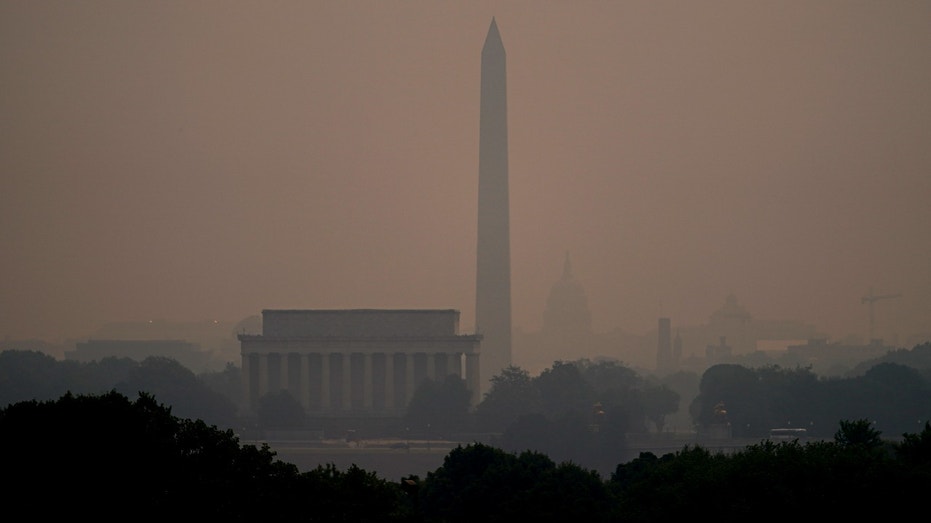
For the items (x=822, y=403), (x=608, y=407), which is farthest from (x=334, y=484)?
(x=608, y=407)

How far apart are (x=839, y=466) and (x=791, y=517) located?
4.32m

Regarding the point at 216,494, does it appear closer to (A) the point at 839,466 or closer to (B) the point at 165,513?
(B) the point at 165,513

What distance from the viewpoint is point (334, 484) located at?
9344 cm

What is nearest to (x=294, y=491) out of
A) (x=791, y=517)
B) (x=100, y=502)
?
(x=100, y=502)

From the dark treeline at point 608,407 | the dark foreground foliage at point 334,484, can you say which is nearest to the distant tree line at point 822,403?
the dark treeline at point 608,407

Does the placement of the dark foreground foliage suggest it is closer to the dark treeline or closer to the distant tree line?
the dark treeline

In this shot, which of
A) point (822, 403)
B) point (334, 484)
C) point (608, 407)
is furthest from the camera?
point (608, 407)

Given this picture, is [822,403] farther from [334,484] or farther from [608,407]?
[334,484]

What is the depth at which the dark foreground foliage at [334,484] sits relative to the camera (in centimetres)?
8456

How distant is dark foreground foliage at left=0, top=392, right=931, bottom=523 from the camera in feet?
277

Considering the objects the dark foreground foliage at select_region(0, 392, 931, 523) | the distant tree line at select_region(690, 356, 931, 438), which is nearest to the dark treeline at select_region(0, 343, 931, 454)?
the distant tree line at select_region(690, 356, 931, 438)

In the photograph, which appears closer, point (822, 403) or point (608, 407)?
point (822, 403)

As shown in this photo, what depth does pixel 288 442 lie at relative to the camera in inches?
7170

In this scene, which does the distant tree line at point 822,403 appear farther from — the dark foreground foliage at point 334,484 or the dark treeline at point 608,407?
the dark foreground foliage at point 334,484
